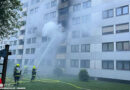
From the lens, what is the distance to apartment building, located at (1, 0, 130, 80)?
776 inches

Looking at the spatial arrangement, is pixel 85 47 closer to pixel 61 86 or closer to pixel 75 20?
pixel 75 20

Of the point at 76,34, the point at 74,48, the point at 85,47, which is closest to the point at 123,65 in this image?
the point at 85,47

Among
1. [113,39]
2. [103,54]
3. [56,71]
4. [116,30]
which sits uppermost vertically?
[116,30]

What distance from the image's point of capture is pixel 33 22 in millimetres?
36875

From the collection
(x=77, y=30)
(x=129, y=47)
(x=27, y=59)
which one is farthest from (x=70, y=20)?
(x=27, y=59)

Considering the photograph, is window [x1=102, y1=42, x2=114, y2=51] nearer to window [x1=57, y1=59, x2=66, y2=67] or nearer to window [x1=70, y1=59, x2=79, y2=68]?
window [x1=70, y1=59, x2=79, y2=68]

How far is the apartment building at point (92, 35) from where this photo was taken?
64.7 ft

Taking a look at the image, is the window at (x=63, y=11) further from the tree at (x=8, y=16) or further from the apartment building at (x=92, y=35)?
the tree at (x=8, y=16)

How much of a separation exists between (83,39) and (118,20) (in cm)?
678

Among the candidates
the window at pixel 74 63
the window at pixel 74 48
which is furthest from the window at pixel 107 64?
the window at pixel 74 48

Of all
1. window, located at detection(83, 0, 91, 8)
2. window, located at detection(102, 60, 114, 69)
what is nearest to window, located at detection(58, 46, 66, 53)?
window, located at detection(83, 0, 91, 8)

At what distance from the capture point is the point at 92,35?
75.9 feet

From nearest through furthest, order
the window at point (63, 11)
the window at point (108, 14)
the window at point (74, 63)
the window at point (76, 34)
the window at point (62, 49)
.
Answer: the window at point (108, 14) → the window at point (74, 63) → the window at point (76, 34) → the window at point (62, 49) → the window at point (63, 11)

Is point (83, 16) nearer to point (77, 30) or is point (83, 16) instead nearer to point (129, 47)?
point (77, 30)
